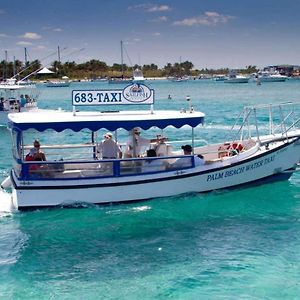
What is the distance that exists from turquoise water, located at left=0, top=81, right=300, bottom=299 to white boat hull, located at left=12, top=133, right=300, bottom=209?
297mm

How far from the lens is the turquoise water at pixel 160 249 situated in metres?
10.2

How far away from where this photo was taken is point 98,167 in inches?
604

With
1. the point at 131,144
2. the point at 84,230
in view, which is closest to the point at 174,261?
the point at 84,230

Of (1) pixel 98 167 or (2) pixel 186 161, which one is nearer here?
(1) pixel 98 167

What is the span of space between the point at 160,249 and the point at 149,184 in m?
3.46

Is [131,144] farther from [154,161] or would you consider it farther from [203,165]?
[203,165]

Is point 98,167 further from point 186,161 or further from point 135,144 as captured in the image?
point 186,161

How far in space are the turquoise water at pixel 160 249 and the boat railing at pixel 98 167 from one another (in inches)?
37.3

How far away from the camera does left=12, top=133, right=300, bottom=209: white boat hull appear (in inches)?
585

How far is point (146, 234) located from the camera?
43.5 ft

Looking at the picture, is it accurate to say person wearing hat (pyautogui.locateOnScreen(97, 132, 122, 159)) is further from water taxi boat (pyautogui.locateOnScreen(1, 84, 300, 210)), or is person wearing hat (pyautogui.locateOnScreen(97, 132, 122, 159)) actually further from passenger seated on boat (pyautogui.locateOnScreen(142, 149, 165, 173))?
passenger seated on boat (pyautogui.locateOnScreen(142, 149, 165, 173))

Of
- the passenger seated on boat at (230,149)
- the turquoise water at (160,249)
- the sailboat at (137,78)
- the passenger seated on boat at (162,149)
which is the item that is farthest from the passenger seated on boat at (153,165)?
the sailboat at (137,78)

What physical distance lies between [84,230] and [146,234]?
5.40 feet

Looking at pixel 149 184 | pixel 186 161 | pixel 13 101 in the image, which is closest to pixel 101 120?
pixel 149 184
